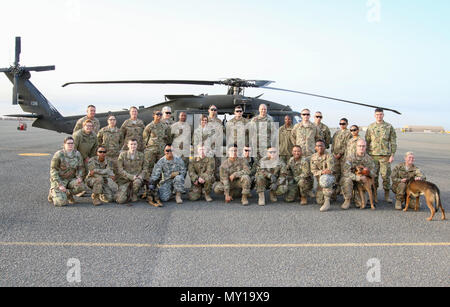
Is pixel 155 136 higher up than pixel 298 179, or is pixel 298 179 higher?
pixel 155 136

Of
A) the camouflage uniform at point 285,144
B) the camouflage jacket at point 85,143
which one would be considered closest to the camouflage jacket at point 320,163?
the camouflage uniform at point 285,144

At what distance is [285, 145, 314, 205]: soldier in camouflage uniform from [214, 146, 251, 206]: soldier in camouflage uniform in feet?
2.96

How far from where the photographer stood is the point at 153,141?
25.8 ft

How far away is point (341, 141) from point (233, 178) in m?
2.70

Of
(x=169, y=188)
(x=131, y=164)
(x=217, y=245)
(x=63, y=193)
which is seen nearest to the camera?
(x=217, y=245)

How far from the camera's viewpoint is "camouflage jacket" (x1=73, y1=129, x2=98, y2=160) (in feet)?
23.7

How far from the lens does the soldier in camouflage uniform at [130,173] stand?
6688 millimetres

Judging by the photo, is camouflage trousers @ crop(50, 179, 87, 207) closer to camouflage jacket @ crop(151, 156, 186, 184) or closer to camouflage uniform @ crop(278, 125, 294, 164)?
camouflage jacket @ crop(151, 156, 186, 184)

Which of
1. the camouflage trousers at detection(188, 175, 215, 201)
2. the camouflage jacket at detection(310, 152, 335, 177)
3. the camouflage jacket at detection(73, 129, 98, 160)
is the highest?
the camouflage jacket at detection(73, 129, 98, 160)

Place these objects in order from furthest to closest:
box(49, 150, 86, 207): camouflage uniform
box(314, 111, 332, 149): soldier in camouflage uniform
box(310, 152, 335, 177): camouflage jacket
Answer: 1. box(314, 111, 332, 149): soldier in camouflage uniform
2. box(310, 152, 335, 177): camouflage jacket
3. box(49, 150, 86, 207): camouflage uniform

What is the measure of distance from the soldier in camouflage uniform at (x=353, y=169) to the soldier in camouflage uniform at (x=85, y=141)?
206 inches

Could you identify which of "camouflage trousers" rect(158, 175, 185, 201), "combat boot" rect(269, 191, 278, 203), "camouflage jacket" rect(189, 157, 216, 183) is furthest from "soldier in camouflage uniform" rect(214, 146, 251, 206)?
"camouflage trousers" rect(158, 175, 185, 201)

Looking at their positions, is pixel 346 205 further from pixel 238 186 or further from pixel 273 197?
pixel 238 186

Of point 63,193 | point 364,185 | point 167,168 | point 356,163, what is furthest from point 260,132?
point 63,193
